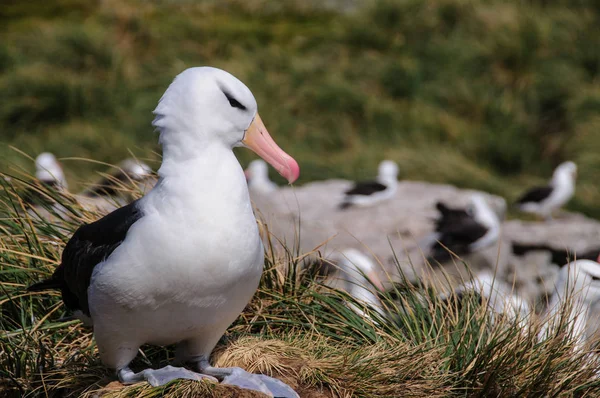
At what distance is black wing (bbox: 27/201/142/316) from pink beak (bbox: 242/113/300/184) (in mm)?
470

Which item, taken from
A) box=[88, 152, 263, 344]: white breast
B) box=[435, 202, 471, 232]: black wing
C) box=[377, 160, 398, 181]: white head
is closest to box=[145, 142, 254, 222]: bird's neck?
box=[88, 152, 263, 344]: white breast

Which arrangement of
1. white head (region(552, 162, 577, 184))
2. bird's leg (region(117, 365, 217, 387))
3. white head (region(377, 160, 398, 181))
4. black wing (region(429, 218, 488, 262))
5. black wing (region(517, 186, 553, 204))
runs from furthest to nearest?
white head (region(552, 162, 577, 184))
black wing (region(517, 186, 553, 204))
white head (region(377, 160, 398, 181))
black wing (region(429, 218, 488, 262))
bird's leg (region(117, 365, 217, 387))

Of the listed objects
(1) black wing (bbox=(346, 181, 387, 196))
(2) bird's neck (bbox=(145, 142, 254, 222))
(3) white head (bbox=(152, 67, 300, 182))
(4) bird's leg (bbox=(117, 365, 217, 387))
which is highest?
(3) white head (bbox=(152, 67, 300, 182))

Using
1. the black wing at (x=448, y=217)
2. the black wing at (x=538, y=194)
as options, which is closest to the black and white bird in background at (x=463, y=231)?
the black wing at (x=448, y=217)

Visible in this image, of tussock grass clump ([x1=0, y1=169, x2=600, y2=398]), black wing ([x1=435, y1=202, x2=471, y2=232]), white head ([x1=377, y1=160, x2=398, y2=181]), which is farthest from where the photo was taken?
white head ([x1=377, y1=160, x2=398, y2=181])

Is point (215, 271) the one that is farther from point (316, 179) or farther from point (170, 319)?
point (316, 179)

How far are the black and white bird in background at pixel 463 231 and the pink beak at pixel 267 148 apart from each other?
5.13 metres

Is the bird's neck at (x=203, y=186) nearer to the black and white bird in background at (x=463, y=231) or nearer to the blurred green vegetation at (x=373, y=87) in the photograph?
the black and white bird in background at (x=463, y=231)

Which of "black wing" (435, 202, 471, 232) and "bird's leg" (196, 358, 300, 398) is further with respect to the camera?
"black wing" (435, 202, 471, 232)

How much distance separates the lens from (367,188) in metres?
9.34

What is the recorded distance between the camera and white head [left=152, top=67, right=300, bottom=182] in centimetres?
285

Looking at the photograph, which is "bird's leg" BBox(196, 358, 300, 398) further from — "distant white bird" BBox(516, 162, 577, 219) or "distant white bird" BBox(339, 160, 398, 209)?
"distant white bird" BBox(516, 162, 577, 219)

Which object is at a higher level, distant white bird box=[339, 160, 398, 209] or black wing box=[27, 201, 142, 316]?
black wing box=[27, 201, 142, 316]

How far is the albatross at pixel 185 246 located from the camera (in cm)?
272
